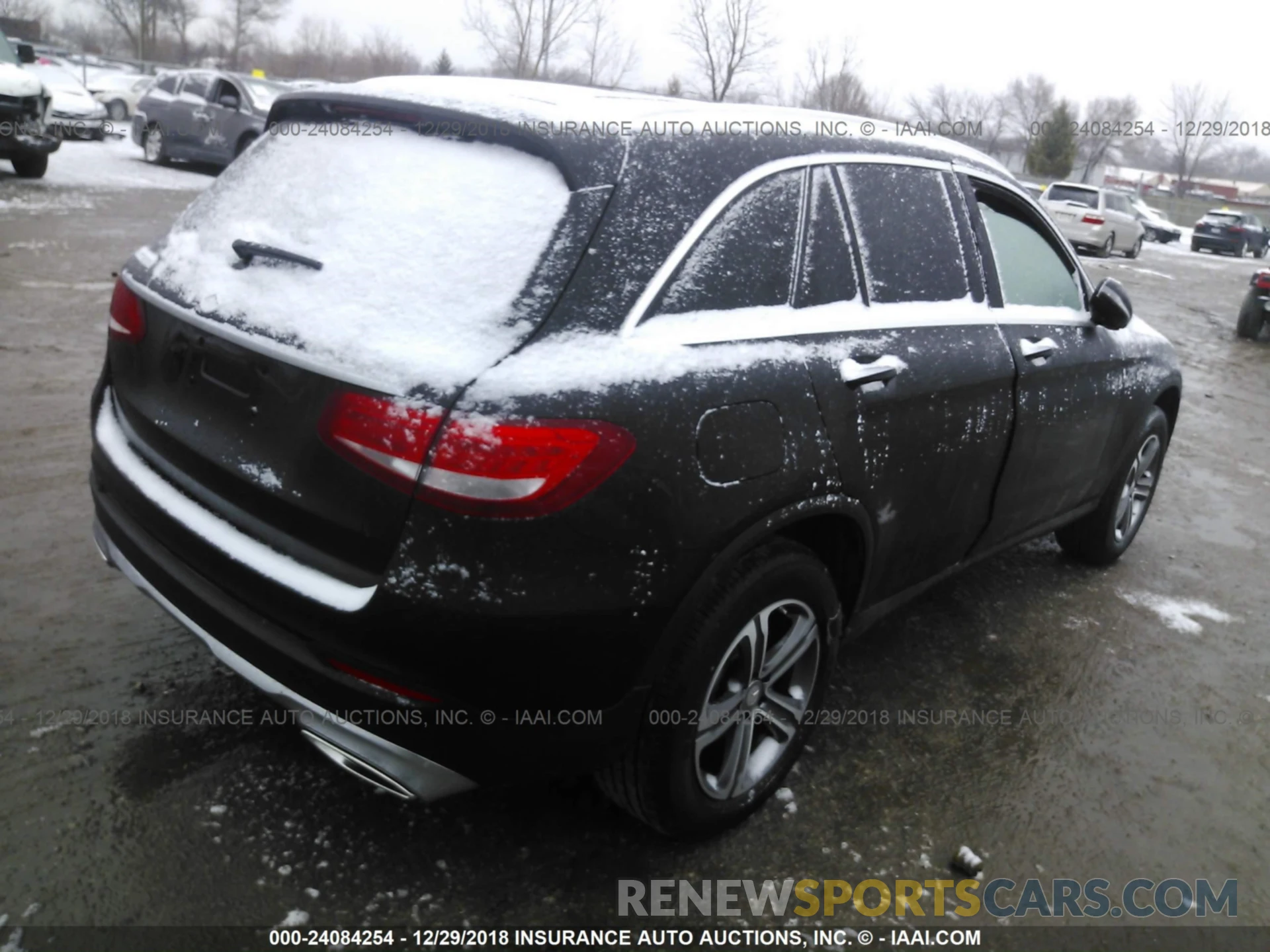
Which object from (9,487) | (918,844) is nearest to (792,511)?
(918,844)

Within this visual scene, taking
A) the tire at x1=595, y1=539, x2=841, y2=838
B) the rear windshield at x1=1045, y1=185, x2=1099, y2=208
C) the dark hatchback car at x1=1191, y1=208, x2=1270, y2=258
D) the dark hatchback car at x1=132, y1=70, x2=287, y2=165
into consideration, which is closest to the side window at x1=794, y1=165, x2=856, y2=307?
the tire at x1=595, y1=539, x2=841, y2=838

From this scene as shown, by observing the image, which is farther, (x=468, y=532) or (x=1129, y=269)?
(x=1129, y=269)

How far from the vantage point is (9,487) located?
4.12m

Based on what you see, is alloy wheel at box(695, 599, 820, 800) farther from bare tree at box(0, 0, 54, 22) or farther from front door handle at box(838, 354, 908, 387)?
bare tree at box(0, 0, 54, 22)

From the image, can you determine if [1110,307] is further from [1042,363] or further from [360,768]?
[360,768]

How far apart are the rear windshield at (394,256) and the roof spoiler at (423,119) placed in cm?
2

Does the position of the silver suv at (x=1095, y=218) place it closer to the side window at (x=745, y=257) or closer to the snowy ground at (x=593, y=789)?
the snowy ground at (x=593, y=789)

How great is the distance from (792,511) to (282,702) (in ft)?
3.92

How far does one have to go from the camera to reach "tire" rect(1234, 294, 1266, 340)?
1338cm

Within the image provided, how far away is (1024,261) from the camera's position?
3613mm

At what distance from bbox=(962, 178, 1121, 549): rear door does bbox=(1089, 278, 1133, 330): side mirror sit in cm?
5

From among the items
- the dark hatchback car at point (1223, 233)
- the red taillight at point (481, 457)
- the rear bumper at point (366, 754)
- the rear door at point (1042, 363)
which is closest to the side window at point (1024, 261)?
the rear door at point (1042, 363)

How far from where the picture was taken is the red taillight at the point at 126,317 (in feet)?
8.45

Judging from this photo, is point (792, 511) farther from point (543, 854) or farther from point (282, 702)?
point (282, 702)
